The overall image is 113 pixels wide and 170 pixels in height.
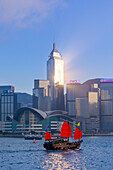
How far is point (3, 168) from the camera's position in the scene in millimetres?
78438

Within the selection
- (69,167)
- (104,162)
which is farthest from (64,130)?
(69,167)

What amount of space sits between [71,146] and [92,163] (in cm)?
3065

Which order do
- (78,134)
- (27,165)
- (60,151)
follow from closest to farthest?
(27,165), (60,151), (78,134)

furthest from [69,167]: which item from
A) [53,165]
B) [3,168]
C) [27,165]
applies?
[3,168]

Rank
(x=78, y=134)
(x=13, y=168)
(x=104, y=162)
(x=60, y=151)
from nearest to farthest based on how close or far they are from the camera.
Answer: (x=13, y=168)
(x=104, y=162)
(x=60, y=151)
(x=78, y=134)

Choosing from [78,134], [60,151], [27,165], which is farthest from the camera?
[78,134]

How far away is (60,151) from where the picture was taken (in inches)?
4503

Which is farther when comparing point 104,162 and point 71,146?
point 71,146

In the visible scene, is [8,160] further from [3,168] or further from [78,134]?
[78,134]

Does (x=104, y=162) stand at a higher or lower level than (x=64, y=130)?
lower

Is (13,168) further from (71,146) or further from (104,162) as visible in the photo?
(71,146)

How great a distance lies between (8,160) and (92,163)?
24.7 metres

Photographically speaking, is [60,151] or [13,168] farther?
[60,151]

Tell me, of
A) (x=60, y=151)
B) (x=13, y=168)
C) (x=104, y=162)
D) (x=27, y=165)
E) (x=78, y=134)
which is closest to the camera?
(x=13, y=168)
